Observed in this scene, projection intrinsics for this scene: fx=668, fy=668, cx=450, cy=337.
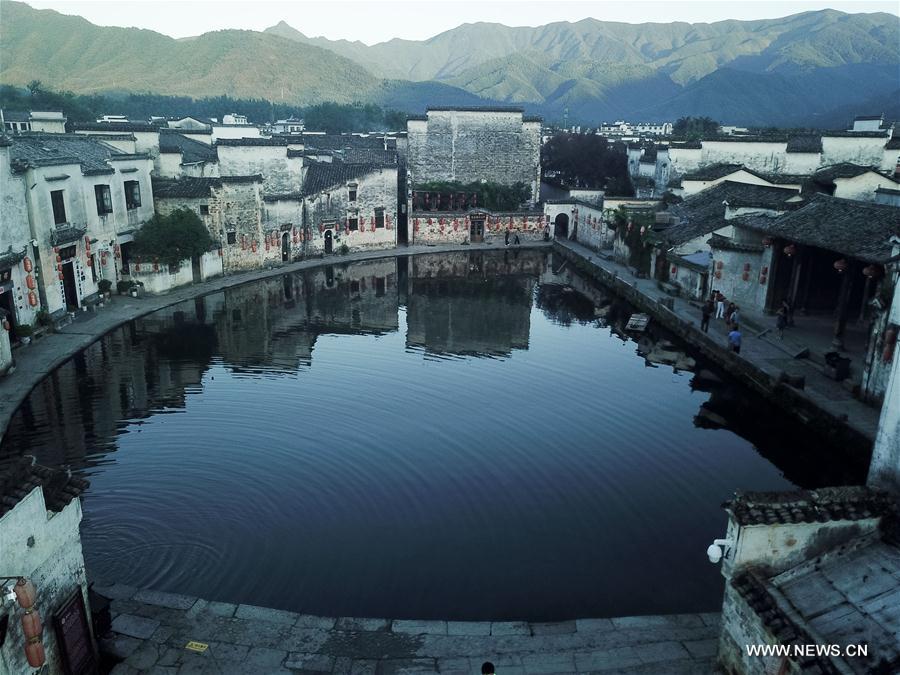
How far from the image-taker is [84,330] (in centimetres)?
2605

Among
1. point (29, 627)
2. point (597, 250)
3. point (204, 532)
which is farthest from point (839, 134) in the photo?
point (29, 627)

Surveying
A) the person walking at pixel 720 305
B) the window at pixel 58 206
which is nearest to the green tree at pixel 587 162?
the person walking at pixel 720 305

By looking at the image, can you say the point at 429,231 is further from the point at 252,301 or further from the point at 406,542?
the point at 406,542

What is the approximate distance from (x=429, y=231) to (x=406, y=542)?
3886 cm

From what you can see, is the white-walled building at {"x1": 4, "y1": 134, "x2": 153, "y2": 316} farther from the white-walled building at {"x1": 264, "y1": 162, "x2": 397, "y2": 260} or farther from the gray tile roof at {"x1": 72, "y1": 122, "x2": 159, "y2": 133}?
the white-walled building at {"x1": 264, "y1": 162, "x2": 397, "y2": 260}

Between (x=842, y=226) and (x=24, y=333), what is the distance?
1148 inches

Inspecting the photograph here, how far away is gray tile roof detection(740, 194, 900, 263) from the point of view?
2088cm

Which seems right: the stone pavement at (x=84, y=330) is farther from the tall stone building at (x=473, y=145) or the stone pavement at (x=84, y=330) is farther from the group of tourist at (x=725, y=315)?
the group of tourist at (x=725, y=315)

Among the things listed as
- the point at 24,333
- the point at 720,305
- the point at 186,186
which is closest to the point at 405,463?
the point at 24,333

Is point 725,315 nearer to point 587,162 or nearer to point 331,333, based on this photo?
point 331,333

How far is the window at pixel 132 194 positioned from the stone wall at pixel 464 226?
20.4 meters

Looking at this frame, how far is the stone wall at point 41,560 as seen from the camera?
7.83 meters

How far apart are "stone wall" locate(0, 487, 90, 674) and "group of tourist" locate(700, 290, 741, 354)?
68.8 feet

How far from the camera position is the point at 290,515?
558 inches
